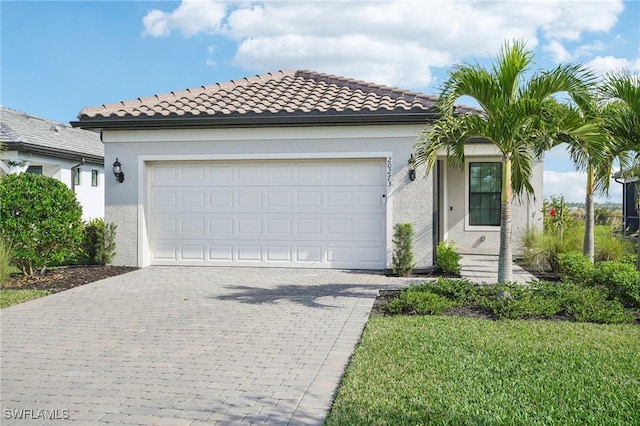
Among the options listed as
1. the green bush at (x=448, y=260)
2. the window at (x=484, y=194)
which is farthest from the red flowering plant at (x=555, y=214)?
the green bush at (x=448, y=260)

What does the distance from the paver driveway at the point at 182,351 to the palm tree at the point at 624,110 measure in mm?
4839

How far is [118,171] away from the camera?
12.9 m

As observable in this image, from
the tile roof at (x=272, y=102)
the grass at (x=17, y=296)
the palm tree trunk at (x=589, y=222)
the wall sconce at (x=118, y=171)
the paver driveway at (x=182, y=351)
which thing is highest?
the tile roof at (x=272, y=102)

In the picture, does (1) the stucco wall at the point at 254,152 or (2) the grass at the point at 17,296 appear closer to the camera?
(2) the grass at the point at 17,296

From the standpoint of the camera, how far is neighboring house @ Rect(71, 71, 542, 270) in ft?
39.8

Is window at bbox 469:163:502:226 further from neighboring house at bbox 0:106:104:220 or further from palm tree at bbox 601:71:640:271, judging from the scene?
neighboring house at bbox 0:106:104:220

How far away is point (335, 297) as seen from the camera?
9312 millimetres

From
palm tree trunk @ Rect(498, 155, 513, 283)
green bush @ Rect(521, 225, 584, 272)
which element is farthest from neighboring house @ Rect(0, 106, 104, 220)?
palm tree trunk @ Rect(498, 155, 513, 283)

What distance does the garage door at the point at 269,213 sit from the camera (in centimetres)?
1246

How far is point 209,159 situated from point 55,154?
33.3 ft

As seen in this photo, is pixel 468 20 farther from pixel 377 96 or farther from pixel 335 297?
pixel 335 297

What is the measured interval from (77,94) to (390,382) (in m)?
14.8

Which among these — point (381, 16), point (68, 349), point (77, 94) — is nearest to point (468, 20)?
point (381, 16)

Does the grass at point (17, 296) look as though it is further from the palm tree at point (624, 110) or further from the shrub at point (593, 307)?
the palm tree at point (624, 110)
